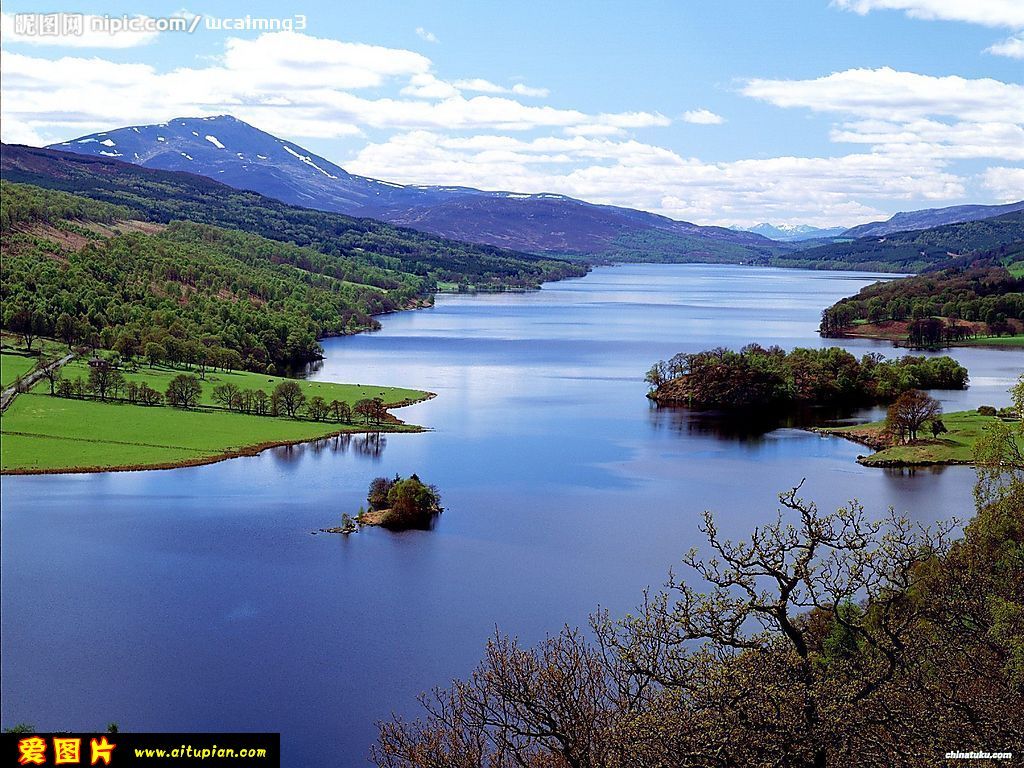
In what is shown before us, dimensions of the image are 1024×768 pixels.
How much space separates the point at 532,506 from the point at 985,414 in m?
21.6

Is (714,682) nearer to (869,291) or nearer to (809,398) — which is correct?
(809,398)

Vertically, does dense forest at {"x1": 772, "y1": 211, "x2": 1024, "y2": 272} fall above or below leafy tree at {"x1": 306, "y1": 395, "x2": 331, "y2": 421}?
above

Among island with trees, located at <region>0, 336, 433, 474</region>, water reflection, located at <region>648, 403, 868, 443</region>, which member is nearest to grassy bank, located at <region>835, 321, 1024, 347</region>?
water reflection, located at <region>648, 403, 868, 443</region>

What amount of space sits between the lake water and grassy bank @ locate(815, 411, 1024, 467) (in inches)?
47.9

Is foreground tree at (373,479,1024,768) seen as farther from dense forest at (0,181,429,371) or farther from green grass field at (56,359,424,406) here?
dense forest at (0,181,429,371)

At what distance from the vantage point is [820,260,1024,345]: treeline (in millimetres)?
78375

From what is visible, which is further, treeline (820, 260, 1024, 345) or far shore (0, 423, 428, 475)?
treeline (820, 260, 1024, 345)

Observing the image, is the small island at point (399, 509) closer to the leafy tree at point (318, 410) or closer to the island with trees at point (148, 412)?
the island with trees at point (148, 412)

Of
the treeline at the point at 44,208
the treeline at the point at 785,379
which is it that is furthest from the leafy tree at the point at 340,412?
the treeline at the point at 44,208

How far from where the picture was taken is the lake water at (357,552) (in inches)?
659

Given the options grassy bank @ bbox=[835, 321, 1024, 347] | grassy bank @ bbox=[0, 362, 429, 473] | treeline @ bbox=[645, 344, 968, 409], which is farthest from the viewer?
grassy bank @ bbox=[835, 321, 1024, 347]

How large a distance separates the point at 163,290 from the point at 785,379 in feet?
131

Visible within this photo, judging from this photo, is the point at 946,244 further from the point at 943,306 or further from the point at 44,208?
the point at 44,208

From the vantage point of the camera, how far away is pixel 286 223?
145 meters
